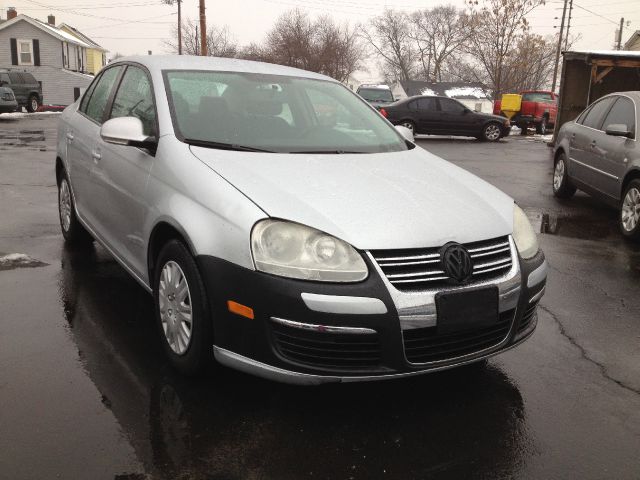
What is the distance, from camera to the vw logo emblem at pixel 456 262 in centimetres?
271

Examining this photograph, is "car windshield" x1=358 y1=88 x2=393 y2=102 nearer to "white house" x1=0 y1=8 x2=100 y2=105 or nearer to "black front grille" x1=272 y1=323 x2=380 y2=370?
"black front grille" x1=272 y1=323 x2=380 y2=370

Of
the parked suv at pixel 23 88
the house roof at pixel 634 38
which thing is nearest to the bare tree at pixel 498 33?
Answer: the house roof at pixel 634 38

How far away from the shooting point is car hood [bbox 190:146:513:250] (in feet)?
8.89

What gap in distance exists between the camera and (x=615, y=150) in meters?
7.23

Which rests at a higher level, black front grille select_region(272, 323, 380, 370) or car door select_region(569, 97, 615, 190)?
car door select_region(569, 97, 615, 190)

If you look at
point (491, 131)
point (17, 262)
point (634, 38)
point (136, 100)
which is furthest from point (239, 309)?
point (634, 38)

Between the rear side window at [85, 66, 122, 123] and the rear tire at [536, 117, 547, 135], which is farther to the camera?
the rear tire at [536, 117, 547, 135]

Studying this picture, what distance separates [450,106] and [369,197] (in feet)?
63.6

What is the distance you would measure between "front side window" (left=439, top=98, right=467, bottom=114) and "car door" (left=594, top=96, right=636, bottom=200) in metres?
13.8

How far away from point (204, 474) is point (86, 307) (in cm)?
209

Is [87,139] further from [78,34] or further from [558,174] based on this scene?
[78,34]

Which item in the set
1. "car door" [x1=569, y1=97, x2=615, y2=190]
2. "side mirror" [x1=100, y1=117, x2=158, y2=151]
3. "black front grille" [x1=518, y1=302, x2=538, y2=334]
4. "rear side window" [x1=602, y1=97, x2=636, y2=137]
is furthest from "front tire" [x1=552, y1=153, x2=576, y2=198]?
"side mirror" [x1=100, y1=117, x2=158, y2=151]

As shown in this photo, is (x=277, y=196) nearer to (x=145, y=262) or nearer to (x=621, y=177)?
(x=145, y=262)

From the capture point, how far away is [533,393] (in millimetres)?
3205
